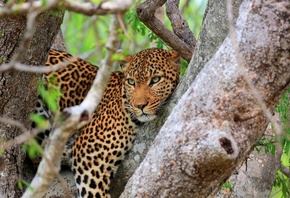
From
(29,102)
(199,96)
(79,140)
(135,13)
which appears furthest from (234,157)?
(135,13)

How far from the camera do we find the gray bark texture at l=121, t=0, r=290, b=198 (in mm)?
4672

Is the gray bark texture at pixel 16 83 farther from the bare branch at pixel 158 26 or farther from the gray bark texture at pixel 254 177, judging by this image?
the gray bark texture at pixel 254 177

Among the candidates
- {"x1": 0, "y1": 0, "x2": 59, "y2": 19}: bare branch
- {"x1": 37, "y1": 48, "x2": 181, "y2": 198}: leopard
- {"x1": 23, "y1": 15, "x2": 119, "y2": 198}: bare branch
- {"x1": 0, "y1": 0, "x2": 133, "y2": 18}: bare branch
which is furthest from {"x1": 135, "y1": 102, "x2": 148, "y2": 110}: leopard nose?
{"x1": 0, "y1": 0, "x2": 59, "y2": 19}: bare branch

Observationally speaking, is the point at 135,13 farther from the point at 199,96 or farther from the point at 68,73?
the point at 199,96

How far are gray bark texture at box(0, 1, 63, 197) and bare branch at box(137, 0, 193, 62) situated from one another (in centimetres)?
125

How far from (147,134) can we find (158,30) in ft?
4.16

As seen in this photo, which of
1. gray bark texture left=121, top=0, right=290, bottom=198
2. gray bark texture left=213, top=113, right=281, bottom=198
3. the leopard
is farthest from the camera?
the leopard

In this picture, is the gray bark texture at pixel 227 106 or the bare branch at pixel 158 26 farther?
the bare branch at pixel 158 26

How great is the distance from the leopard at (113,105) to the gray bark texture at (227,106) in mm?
1708

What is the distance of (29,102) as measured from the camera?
6098 millimetres

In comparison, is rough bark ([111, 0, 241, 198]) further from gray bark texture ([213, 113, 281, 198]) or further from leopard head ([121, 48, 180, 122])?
gray bark texture ([213, 113, 281, 198])

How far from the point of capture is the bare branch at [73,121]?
3684mm

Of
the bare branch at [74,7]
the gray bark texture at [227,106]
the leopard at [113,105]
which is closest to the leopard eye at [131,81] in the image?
the leopard at [113,105]

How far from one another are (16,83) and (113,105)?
145cm
